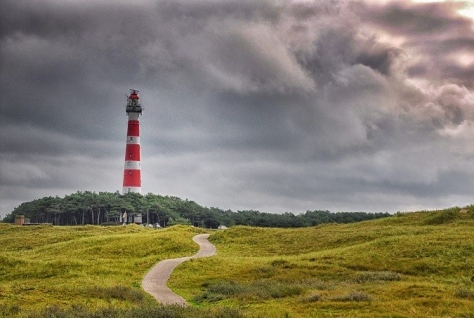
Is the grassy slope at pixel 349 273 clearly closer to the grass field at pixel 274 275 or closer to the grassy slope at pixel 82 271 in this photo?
the grass field at pixel 274 275

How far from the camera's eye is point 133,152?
117 metres

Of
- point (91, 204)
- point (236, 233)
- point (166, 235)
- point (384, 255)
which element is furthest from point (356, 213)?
point (384, 255)

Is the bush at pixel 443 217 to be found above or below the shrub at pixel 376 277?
above

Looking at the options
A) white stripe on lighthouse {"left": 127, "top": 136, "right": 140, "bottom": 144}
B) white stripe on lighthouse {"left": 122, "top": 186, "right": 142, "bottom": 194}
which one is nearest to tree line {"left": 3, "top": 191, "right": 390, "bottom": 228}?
white stripe on lighthouse {"left": 122, "top": 186, "right": 142, "bottom": 194}

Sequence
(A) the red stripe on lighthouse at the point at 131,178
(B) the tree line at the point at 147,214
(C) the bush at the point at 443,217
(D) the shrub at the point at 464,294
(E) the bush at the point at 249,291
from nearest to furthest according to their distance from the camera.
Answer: (D) the shrub at the point at 464,294 < (E) the bush at the point at 249,291 < (C) the bush at the point at 443,217 < (A) the red stripe on lighthouse at the point at 131,178 < (B) the tree line at the point at 147,214

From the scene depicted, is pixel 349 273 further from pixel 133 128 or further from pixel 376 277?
pixel 133 128

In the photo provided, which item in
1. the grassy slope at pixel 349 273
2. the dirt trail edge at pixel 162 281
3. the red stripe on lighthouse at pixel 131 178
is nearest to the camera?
the grassy slope at pixel 349 273

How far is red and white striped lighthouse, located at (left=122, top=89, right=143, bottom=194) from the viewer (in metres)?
117

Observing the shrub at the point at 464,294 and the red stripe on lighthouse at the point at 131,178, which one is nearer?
the shrub at the point at 464,294

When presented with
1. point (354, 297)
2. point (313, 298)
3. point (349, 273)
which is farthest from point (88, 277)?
point (354, 297)

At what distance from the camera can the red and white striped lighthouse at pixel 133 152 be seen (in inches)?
4594

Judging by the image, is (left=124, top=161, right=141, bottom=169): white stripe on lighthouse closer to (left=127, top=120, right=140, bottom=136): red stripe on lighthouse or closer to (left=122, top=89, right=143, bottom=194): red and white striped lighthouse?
(left=122, top=89, right=143, bottom=194): red and white striped lighthouse

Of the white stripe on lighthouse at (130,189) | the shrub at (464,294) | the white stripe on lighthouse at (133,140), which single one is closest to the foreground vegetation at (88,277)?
the shrub at (464,294)

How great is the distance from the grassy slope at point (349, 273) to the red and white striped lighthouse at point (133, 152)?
52.4 meters
